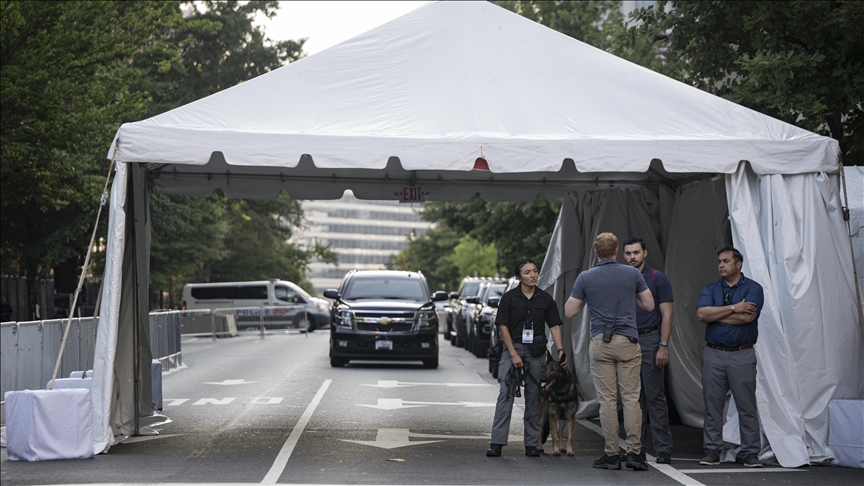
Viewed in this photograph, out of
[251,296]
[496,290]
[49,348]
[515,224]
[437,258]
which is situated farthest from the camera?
[437,258]

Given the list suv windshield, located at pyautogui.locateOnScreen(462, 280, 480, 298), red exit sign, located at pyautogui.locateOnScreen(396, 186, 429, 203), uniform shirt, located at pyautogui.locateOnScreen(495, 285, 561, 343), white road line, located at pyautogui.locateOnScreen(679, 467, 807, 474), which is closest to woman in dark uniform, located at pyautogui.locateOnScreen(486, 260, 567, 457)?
uniform shirt, located at pyautogui.locateOnScreen(495, 285, 561, 343)

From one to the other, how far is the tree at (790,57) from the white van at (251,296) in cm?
3994

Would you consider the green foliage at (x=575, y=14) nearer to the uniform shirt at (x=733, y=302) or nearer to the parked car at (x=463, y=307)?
the parked car at (x=463, y=307)

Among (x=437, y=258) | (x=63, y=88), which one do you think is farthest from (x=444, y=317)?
(x=437, y=258)

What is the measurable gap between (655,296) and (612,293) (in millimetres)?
1029

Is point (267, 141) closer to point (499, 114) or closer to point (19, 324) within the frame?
point (499, 114)

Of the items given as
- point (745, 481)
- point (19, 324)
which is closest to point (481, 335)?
point (19, 324)

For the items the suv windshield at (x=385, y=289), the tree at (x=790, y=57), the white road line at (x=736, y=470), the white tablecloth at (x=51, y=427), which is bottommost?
the white road line at (x=736, y=470)

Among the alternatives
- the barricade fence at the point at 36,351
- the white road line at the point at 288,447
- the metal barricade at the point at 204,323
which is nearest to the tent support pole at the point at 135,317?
the barricade fence at the point at 36,351

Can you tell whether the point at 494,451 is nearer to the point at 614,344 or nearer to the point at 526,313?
the point at 526,313

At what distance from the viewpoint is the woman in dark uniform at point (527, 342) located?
10.8 meters

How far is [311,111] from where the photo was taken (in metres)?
11.4

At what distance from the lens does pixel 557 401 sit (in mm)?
10828

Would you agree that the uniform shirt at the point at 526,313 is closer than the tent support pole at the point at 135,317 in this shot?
Yes
